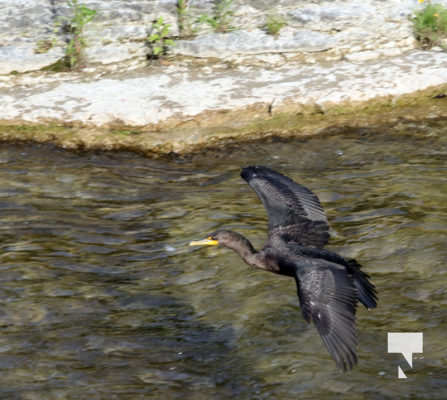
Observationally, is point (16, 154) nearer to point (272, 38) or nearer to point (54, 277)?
point (54, 277)

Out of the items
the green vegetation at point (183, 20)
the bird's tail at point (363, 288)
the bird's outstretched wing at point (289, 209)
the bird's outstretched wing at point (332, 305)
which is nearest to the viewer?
the bird's outstretched wing at point (332, 305)

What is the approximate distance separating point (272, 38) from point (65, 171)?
3040mm

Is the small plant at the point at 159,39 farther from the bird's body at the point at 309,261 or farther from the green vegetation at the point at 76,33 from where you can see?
the bird's body at the point at 309,261

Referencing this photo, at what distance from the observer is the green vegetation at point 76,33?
347 inches

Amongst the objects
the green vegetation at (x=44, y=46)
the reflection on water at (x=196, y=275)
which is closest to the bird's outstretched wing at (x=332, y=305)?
the reflection on water at (x=196, y=275)

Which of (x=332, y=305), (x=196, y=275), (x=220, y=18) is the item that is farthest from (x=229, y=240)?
(x=220, y=18)

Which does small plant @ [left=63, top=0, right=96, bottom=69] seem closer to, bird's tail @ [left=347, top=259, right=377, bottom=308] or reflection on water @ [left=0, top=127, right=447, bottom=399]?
reflection on water @ [left=0, top=127, right=447, bottom=399]

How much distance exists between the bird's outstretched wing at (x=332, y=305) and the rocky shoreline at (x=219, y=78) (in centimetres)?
379

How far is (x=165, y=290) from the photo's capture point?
5.55 meters

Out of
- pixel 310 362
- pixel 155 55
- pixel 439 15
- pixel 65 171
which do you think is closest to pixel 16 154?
pixel 65 171

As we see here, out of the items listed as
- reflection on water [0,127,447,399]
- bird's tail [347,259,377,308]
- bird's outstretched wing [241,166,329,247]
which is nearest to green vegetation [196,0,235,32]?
reflection on water [0,127,447,399]

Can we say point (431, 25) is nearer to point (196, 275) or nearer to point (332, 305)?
point (196, 275)

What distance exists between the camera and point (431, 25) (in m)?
8.76

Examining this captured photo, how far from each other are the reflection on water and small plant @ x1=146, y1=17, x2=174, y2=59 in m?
1.82
